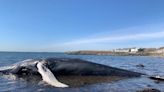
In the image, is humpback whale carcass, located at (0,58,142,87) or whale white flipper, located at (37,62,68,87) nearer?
whale white flipper, located at (37,62,68,87)

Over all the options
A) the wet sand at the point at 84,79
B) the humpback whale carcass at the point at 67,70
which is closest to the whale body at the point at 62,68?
the humpback whale carcass at the point at 67,70

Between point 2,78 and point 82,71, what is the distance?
441 cm

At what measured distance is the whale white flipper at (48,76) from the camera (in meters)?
11.9

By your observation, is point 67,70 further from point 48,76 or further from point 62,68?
point 48,76

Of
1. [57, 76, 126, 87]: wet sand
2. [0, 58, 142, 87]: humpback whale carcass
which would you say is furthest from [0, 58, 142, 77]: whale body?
[57, 76, 126, 87]: wet sand

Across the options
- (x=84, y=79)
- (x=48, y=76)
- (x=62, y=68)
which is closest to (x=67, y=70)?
(x=62, y=68)

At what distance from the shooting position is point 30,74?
49.9 feet

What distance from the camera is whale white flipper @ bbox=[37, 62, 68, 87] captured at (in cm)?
1194

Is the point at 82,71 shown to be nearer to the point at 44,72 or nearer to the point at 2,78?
the point at 44,72

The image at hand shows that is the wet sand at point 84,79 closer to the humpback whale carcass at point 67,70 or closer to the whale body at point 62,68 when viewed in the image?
the humpback whale carcass at point 67,70

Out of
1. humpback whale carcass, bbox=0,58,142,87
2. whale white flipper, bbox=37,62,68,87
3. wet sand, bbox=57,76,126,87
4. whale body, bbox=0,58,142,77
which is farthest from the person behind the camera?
whale body, bbox=0,58,142,77

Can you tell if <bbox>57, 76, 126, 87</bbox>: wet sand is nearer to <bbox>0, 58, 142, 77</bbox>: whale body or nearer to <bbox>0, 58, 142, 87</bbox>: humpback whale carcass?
<bbox>0, 58, 142, 87</bbox>: humpback whale carcass

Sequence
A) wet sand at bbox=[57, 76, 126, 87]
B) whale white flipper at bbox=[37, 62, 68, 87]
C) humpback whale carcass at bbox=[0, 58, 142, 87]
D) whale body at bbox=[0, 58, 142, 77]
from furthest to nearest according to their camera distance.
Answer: whale body at bbox=[0, 58, 142, 77] < humpback whale carcass at bbox=[0, 58, 142, 87] < wet sand at bbox=[57, 76, 126, 87] < whale white flipper at bbox=[37, 62, 68, 87]

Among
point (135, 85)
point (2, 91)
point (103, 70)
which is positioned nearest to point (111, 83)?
point (135, 85)
